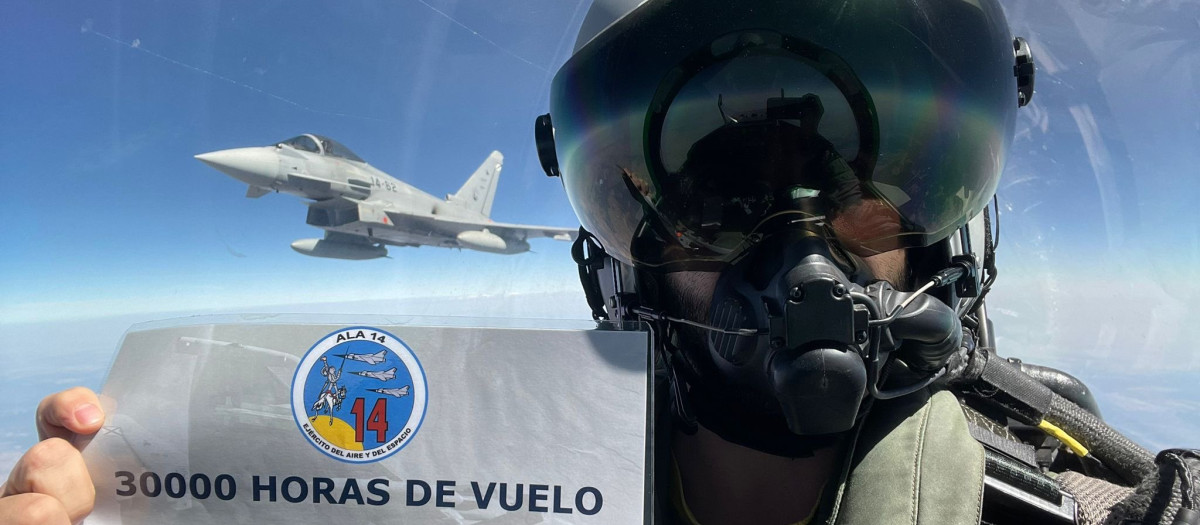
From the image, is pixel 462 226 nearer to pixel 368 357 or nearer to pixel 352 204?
pixel 352 204

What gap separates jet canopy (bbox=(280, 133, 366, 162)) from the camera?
1316 cm

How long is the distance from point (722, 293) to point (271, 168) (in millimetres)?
13635

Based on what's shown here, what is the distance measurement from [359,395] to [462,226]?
1656 cm

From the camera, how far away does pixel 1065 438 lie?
1148 mm

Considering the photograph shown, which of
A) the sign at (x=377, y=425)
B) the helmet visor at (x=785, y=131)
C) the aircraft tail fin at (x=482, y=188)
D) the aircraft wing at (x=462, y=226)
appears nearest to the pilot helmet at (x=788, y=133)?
the helmet visor at (x=785, y=131)

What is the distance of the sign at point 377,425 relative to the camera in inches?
25.6

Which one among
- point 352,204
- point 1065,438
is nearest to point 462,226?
point 352,204

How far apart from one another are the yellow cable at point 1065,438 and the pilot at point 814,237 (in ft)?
0.40

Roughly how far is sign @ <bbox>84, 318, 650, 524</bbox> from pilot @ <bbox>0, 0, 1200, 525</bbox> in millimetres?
251

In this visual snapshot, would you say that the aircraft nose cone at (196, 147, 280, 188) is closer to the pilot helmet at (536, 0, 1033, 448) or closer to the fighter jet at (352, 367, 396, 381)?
the pilot helmet at (536, 0, 1033, 448)

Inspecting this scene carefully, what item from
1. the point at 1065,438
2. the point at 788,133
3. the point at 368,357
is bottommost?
the point at 1065,438

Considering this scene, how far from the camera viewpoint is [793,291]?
2.56ft

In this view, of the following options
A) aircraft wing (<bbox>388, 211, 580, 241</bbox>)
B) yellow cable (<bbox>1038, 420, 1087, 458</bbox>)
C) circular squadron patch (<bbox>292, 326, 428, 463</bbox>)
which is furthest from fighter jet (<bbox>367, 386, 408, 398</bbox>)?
aircraft wing (<bbox>388, 211, 580, 241</bbox>)

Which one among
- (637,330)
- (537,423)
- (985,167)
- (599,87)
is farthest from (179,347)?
(985,167)
